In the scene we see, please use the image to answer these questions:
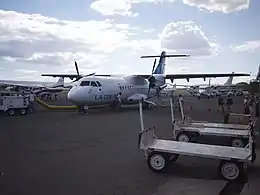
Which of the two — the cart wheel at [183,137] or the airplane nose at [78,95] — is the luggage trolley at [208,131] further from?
the airplane nose at [78,95]

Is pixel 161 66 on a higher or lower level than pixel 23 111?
higher

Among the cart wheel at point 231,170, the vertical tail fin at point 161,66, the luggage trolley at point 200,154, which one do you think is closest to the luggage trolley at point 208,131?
the luggage trolley at point 200,154

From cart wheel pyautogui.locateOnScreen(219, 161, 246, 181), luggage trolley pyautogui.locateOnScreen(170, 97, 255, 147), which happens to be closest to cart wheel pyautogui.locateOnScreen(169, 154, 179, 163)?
cart wheel pyautogui.locateOnScreen(219, 161, 246, 181)

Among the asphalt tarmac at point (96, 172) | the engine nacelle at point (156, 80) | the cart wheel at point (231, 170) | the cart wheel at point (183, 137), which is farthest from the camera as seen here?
the engine nacelle at point (156, 80)

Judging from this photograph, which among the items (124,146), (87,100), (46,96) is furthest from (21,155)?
(46,96)

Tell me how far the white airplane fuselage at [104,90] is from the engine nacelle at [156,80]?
86cm

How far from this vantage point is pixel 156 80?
27.3 meters

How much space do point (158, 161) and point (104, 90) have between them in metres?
16.4

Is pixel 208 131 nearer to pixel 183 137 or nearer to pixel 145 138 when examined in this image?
pixel 183 137

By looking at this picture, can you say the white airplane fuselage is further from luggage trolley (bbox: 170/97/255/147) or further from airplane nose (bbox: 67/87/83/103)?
luggage trolley (bbox: 170/97/255/147)

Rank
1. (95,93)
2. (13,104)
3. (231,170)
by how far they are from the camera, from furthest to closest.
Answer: (95,93) < (13,104) < (231,170)

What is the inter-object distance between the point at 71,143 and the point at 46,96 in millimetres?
39455

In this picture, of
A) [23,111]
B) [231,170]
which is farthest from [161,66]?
[231,170]

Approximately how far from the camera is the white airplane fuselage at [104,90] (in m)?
21.2
